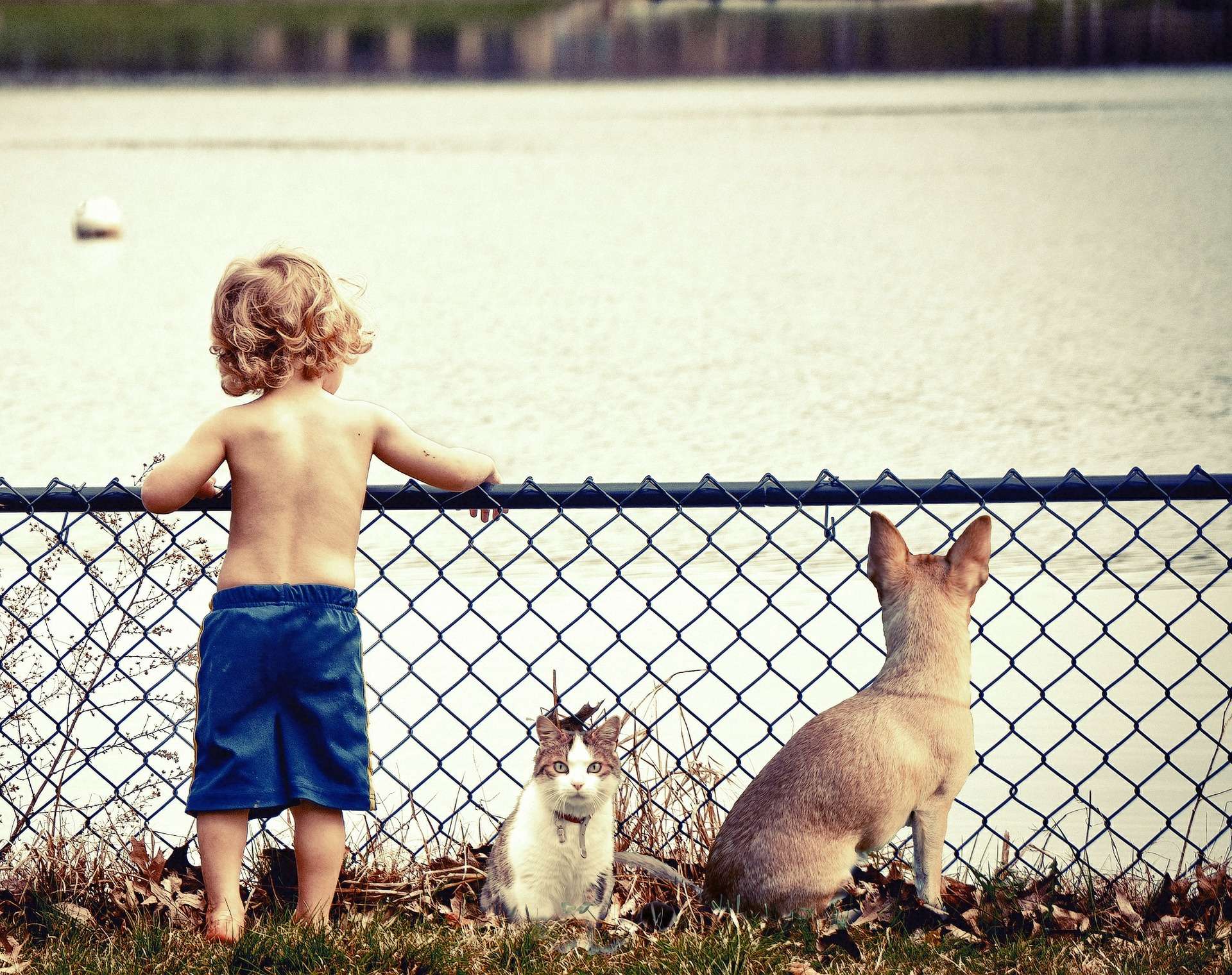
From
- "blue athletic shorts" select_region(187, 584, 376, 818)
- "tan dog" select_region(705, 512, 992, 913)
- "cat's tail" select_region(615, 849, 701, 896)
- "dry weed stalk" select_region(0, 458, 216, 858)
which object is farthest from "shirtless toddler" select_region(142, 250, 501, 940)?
"tan dog" select_region(705, 512, 992, 913)

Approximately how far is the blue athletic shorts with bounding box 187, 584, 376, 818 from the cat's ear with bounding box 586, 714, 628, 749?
37 cm

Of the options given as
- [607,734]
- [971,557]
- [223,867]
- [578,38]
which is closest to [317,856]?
[223,867]

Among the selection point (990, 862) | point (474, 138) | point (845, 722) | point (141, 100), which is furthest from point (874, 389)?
point (141, 100)

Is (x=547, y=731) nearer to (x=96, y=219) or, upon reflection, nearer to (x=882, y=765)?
(x=882, y=765)

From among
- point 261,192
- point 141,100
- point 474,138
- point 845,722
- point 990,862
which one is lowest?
point 990,862

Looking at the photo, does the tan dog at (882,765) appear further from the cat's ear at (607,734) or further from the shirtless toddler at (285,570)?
the shirtless toddler at (285,570)

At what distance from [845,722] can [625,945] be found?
527 mm

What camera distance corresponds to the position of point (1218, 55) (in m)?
72.8

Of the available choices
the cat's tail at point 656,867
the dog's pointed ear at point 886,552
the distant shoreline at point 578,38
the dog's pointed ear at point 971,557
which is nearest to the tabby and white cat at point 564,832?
the cat's tail at point 656,867

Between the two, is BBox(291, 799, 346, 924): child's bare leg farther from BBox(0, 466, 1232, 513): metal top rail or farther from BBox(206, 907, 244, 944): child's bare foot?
BBox(0, 466, 1232, 513): metal top rail

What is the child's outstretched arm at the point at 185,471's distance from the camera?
255cm

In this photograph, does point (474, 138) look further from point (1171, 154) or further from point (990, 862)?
point (990, 862)

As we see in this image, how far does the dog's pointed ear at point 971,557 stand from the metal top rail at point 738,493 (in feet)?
0.52

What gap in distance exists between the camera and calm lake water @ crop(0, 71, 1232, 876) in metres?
4.73
